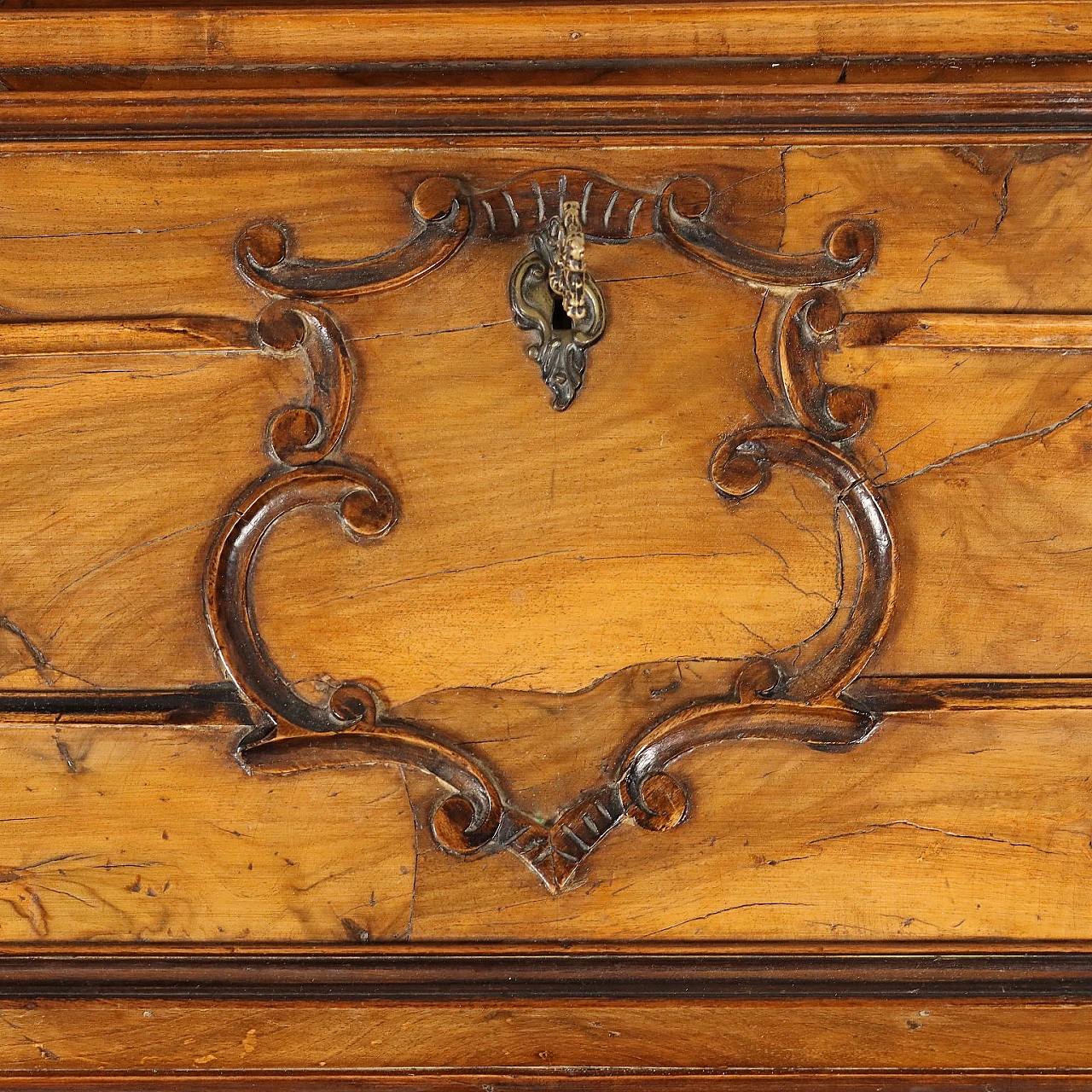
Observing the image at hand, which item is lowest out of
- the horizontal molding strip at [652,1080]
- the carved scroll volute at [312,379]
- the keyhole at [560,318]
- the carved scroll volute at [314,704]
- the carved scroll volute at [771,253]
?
the horizontal molding strip at [652,1080]

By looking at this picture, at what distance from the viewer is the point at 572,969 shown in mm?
972

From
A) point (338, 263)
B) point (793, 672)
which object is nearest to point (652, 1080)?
point (793, 672)

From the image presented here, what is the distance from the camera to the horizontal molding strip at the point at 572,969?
970mm

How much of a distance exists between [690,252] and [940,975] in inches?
33.8

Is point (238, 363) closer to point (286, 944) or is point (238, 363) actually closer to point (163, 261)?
point (163, 261)

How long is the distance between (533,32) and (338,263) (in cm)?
31

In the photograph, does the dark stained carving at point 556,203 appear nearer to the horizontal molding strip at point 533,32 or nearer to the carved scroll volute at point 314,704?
the horizontal molding strip at point 533,32

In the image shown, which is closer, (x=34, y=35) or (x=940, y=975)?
(x=34, y=35)

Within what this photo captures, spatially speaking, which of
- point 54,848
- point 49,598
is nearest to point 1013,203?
point 49,598

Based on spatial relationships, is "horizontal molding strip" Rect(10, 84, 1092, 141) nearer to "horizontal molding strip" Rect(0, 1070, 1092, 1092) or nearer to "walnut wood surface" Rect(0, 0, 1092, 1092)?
"walnut wood surface" Rect(0, 0, 1092, 1092)

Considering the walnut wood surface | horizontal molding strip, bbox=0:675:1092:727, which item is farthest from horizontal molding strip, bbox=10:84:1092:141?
horizontal molding strip, bbox=0:675:1092:727

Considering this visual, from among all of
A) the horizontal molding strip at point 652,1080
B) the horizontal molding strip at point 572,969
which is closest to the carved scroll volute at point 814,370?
the horizontal molding strip at point 572,969

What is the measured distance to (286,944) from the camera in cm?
97

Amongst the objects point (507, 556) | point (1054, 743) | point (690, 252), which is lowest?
point (1054, 743)
